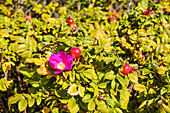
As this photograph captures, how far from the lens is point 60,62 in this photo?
1090 mm

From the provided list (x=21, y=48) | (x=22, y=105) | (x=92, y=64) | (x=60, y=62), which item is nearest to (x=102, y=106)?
(x=92, y=64)

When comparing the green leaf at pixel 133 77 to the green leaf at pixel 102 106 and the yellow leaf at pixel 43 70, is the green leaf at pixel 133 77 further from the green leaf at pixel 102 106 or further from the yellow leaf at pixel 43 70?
the yellow leaf at pixel 43 70

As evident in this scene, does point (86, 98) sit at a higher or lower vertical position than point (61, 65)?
lower

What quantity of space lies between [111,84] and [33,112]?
1305 mm

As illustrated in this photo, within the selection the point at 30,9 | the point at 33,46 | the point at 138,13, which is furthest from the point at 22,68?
the point at 30,9

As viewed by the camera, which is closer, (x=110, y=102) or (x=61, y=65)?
(x=61, y=65)

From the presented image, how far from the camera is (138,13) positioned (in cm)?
164

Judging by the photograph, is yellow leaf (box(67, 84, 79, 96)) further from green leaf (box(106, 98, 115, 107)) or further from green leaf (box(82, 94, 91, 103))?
green leaf (box(106, 98, 115, 107))

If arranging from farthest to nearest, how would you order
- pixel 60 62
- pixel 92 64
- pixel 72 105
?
1. pixel 92 64
2. pixel 72 105
3. pixel 60 62

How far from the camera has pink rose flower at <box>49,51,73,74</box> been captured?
1.06m

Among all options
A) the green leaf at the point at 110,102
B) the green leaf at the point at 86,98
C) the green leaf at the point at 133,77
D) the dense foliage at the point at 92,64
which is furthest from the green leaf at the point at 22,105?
the green leaf at the point at 133,77

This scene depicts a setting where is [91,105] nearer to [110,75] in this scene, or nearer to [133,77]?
[110,75]

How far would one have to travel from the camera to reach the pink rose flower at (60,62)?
106 cm

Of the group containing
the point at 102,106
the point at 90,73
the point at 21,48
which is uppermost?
the point at 21,48
